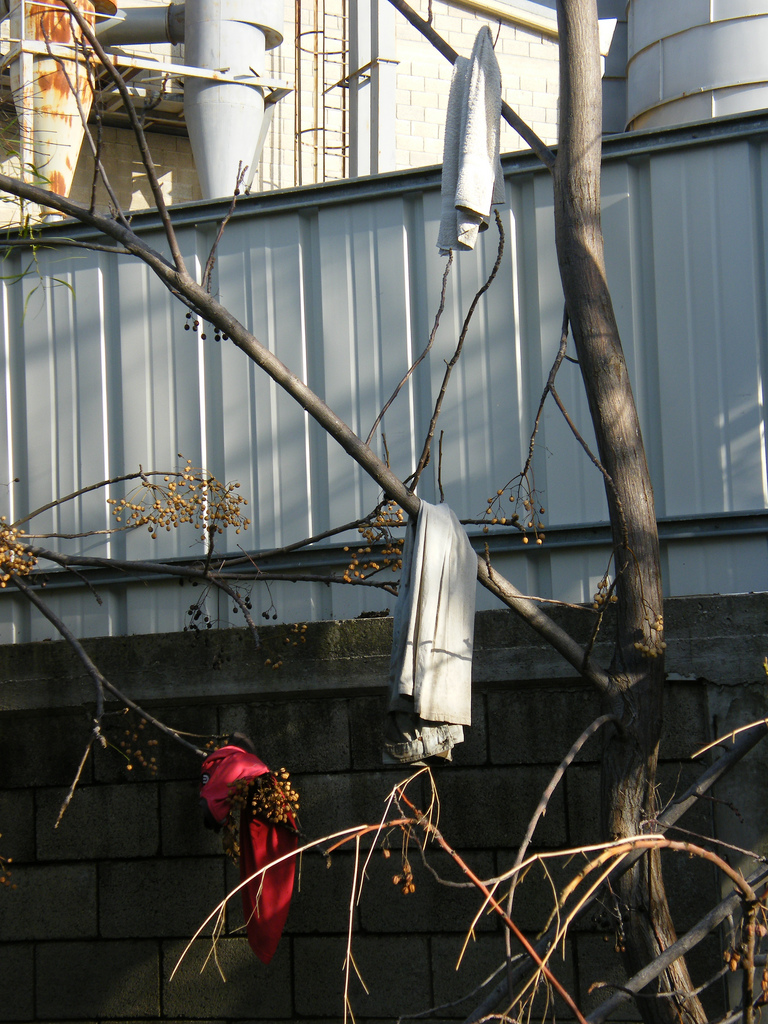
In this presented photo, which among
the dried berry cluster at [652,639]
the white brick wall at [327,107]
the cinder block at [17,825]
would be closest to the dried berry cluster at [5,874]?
the cinder block at [17,825]

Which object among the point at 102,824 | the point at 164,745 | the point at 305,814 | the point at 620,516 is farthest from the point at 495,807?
the point at 102,824

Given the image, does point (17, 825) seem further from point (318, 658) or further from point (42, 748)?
point (318, 658)

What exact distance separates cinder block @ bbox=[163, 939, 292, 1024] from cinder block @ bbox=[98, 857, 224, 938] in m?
0.14

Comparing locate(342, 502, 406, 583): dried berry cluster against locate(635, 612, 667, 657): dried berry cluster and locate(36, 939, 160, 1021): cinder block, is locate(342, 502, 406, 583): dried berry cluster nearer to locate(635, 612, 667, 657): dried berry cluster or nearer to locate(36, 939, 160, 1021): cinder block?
locate(635, 612, 667, 657): dried berry cluster

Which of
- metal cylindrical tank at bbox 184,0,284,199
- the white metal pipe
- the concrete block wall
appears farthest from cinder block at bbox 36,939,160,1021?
the white metal pipe

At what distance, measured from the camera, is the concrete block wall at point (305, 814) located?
179 inches

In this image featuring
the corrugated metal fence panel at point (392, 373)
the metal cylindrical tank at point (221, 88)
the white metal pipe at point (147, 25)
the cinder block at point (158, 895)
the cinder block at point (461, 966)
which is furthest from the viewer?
the white metal pipe at point (147, 25)

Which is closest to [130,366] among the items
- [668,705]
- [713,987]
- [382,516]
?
[382,516]

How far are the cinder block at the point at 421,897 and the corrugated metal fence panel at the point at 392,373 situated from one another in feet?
4.23

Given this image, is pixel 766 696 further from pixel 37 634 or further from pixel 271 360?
pixel 37 634

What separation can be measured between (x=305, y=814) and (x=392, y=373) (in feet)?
7.65

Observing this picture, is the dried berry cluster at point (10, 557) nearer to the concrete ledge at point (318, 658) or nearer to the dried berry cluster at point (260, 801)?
the concrete ledge at point (318, 658)

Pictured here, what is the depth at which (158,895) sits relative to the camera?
511 centimetres

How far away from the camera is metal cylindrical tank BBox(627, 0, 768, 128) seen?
8.09 m
